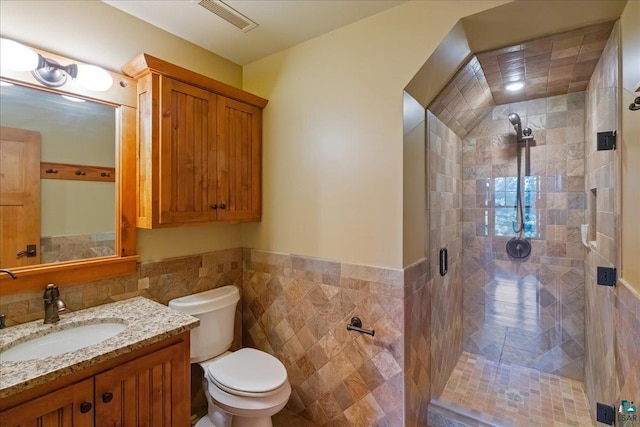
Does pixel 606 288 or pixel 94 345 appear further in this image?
pixel 606 288

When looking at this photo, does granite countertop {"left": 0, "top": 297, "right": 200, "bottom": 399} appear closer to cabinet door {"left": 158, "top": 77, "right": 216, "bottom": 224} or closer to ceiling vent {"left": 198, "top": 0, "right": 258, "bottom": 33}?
cabinet door {"left": 158, "top": 77, "right": 216, "bottom": 224}

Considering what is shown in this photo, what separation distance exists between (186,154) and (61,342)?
1.10 metres

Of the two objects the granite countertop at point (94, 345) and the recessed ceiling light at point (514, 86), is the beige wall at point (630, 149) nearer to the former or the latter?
the recessed ceiling light at point (514, 86)

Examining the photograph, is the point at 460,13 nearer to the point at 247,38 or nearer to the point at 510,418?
the point at 247,38

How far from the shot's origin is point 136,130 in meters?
1.76

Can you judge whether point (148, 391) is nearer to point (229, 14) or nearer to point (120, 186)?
point (120, 186)

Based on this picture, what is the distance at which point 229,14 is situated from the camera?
1.75 metres

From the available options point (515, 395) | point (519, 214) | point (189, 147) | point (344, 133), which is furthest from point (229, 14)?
point (515, 395)

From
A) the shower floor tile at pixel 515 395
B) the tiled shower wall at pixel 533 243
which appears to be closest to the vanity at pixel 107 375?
the shower floor tile at pixel 515 395

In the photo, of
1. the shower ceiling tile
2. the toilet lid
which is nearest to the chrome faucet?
the toilet lid

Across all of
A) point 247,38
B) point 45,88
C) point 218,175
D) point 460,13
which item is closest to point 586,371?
point 460,13

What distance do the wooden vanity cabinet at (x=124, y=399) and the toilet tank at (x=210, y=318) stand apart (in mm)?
420

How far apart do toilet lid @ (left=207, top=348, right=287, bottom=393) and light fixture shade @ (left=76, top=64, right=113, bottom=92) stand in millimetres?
1663

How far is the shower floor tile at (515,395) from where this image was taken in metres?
1.97
